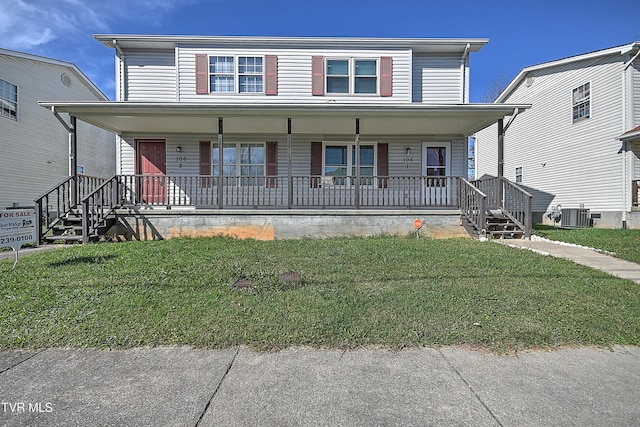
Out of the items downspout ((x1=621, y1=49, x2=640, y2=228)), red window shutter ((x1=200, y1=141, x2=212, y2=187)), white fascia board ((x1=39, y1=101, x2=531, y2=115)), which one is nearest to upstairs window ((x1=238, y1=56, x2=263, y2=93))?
red window shutter ((x1=200, y1=141, x2=212, y2=187))

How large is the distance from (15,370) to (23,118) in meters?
15.6

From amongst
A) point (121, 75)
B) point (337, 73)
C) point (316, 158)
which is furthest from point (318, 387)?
point (121, 75)

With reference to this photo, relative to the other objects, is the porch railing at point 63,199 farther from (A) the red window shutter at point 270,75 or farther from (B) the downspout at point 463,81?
(B) the downspout at point 463,81

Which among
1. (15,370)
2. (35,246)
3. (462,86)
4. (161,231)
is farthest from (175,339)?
(462,86)

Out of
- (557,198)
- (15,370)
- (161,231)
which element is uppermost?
(557,198)

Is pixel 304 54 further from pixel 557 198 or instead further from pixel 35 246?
pixel 557 198

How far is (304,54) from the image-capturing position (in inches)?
469

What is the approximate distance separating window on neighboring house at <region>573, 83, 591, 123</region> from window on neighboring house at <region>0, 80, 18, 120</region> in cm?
2270

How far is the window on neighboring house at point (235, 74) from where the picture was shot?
11641mm

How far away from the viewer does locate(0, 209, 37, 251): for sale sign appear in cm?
565

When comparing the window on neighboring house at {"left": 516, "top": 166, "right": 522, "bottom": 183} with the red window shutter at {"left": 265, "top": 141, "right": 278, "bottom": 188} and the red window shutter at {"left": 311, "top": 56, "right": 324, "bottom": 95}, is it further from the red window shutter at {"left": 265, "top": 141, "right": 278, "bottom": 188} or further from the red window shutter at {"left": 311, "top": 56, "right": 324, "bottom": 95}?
the red window shutter at {"left": 265, "top": 141, "right": 278, "bottom": 188}

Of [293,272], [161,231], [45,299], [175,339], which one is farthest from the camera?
[161,231]

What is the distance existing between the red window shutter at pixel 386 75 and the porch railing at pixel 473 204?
439 cm

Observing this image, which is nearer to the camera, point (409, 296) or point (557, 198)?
point (409, 296)
